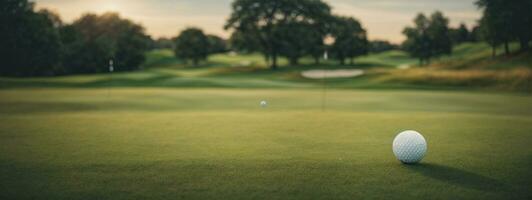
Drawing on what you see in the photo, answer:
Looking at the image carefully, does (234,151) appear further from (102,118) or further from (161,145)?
(102,118)

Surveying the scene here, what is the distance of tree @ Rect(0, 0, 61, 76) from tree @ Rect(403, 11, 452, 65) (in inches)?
2393

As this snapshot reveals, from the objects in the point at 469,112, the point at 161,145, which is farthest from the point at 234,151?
the point at 469,112

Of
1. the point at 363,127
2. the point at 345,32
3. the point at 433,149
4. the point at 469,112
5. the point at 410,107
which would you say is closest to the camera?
the point at 433,149

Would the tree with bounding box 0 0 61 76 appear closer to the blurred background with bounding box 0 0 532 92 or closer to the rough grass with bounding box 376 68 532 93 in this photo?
the blurred background with bounding box 0 0 532 92

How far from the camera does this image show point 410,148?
838cm

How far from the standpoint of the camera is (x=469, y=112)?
1936 centimetres

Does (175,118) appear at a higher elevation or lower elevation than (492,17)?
lower

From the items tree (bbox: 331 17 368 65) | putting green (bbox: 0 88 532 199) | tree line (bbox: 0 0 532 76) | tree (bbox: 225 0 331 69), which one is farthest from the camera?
tree (bbox: 331 17 368 65)

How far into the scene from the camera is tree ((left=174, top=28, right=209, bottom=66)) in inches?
4227

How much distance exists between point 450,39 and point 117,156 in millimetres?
90484

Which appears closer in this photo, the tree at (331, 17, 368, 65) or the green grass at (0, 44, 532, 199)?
the green grass at (0, 44, 532, 199)

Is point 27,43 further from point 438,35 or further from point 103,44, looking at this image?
point 438,35

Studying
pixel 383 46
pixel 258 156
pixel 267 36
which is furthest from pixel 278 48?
pixel 383 46

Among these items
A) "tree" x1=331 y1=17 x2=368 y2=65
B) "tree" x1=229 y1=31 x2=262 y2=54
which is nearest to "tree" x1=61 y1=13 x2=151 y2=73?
"tree" x1=229 y1=31 x2=262 y2=54
